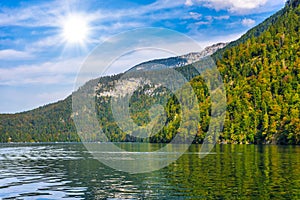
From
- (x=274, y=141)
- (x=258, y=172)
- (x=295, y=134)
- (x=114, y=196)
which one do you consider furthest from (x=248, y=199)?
(x=274, y=141)

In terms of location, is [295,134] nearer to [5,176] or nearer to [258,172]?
[258,172]

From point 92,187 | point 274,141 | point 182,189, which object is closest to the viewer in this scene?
point 182,189

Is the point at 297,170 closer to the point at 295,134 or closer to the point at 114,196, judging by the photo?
the point at 114,196

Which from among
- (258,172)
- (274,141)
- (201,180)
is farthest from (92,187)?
(274,141)

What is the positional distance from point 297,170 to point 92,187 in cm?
2977

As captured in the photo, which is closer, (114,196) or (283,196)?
(283,196)

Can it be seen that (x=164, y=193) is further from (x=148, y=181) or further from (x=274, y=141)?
(x=274, y=141)

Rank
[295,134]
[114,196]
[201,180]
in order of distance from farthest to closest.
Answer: [295,134] < [201,180] < [114,196]

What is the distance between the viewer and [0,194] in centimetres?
4353

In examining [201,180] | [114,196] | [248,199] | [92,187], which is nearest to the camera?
[248,199]

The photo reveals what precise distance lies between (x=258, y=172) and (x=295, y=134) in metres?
122

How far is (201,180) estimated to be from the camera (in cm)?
5166

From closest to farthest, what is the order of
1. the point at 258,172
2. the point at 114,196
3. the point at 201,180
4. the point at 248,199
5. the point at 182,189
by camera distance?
the point at 248,199
the point at 114,196
the point at 182,189
the point at 201,180
the point at 258,172

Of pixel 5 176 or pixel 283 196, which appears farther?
pixel 5 176
